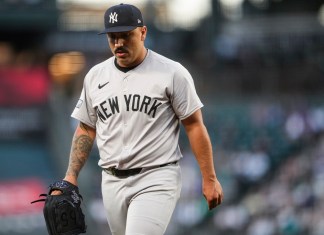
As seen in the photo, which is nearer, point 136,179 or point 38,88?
point 136,179

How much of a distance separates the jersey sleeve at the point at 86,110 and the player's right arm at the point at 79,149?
0.05 meters

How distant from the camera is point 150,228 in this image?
499 cm

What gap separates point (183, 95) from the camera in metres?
5.17

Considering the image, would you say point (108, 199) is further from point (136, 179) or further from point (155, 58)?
point (155, 58)

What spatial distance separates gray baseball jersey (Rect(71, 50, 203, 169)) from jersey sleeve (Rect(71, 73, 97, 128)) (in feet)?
0.39

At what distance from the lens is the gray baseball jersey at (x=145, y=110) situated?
517 cm

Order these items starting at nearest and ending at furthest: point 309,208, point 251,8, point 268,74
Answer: point 309,208, point 268,74, point 251,8

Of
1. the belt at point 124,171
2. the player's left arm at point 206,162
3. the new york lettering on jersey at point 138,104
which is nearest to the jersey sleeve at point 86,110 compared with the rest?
the new york lettering on jersey at point 138,104

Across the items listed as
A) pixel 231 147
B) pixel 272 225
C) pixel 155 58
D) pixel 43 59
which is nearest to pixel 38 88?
pixel 43 59

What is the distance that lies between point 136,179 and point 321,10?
56.9 ft

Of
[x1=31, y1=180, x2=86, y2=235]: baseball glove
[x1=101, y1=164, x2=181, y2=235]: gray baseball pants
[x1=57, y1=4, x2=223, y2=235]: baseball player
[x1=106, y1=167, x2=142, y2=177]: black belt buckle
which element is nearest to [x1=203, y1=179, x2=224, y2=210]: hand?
[x1=57, y1=4, x2=223, y2=235]: baseball player

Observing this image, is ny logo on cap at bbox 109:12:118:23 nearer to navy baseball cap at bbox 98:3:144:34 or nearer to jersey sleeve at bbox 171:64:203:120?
navy baseball cap at bbox 98:3:144:34

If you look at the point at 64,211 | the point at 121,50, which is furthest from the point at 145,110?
the point at 64,211

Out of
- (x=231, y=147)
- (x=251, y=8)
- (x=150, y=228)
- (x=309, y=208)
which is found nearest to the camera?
(x=150, y=228)
